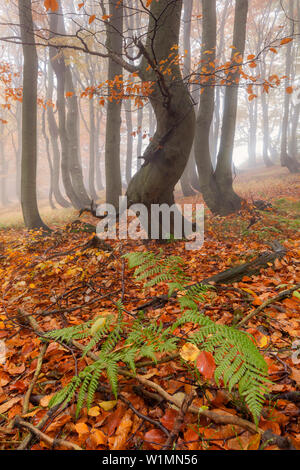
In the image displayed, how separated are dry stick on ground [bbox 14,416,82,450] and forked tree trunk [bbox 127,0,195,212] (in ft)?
12.9

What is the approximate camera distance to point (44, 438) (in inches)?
44.5

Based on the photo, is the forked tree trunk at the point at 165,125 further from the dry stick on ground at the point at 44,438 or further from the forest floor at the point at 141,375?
the dry stick on ground at the point at 44,438

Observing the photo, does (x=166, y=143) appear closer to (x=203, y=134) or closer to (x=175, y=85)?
(x=175, y=85)

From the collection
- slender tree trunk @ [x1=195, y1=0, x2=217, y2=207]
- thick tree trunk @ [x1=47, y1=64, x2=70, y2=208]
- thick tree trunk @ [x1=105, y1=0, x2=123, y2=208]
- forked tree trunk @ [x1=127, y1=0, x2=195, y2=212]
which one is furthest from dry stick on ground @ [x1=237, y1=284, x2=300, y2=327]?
thick tree trunk @ [x1=47, y1=64, x2=70, y2=208]

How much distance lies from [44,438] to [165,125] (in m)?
Result: 4.79

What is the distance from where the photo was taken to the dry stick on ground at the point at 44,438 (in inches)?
42.7

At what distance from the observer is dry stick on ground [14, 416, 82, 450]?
3.56ft

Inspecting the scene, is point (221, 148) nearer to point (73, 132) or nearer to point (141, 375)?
point (141, 375)

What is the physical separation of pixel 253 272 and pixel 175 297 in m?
1.00

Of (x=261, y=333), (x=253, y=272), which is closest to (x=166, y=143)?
(x=253, y=272)

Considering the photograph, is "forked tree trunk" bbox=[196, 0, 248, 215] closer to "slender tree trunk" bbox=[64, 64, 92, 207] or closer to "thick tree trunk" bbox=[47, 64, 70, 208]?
"slender tree trunk" bbox=[64, 64, 92, 207]

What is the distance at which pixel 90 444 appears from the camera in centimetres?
113

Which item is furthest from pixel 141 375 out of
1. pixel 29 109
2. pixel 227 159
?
pixel 29 109

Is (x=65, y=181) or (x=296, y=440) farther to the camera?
(x=65, y=181)
